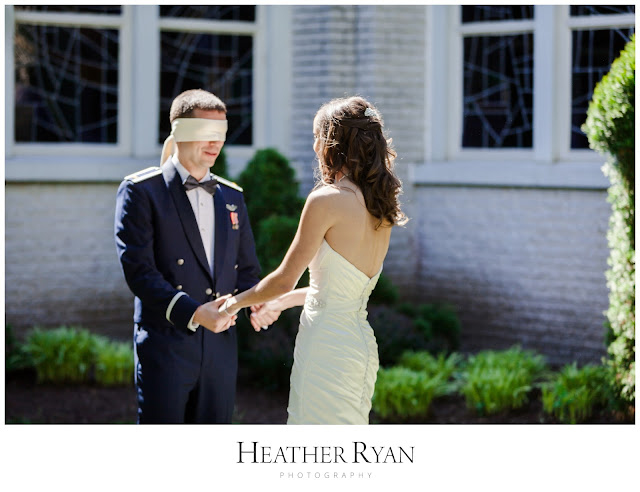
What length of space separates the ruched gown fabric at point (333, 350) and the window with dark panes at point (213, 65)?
5170mm

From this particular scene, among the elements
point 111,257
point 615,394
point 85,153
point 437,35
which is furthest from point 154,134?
point 615,394

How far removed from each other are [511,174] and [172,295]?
4.97 metres

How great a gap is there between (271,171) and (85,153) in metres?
1.97

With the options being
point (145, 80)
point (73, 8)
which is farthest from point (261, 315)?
point (73, 8)

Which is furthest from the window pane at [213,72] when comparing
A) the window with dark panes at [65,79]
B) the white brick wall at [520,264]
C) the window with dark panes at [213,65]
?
the white brick wall at [520,264]

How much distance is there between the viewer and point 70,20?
8.20 m

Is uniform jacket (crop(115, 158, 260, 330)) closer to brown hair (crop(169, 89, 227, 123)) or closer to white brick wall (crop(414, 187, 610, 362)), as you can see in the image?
brown hair (crop(169, 89, 227, 123))

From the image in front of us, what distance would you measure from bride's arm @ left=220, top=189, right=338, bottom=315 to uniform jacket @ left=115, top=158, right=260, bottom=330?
293 mm

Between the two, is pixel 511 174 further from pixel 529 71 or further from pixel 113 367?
pixel 113 367

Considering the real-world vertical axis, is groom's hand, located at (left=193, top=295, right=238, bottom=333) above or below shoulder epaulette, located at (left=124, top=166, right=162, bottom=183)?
below

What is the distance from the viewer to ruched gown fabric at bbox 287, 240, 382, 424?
3662 mm

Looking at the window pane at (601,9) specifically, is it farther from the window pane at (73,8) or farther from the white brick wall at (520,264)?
the window pane at (73,8)

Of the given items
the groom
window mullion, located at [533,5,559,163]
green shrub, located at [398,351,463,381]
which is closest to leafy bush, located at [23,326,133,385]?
green shrub, located at [398,351,463,381]

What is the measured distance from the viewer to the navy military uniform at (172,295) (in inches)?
151
